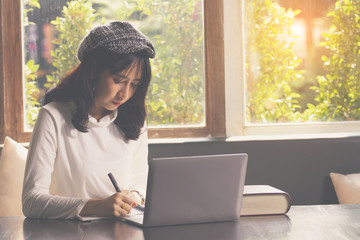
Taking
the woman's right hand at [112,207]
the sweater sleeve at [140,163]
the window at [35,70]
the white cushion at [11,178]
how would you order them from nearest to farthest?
1. the woman's right hand at [112,207]
2. the sweater sleeve at [140,163]
3. the white cushion at [11,178]
4. the window at [35,70]

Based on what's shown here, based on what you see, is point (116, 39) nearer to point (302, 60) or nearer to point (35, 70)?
point (35, 70)

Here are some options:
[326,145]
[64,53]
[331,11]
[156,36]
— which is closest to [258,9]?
[331,11]

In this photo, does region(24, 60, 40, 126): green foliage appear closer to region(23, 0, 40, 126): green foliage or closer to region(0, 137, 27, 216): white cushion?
region(23, 0, 40, 126): green foliage

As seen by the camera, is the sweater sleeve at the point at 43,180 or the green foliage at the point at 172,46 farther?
the green foliage at the point at 172,46

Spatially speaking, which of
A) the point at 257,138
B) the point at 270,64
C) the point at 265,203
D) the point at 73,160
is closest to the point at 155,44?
the point at 270,64

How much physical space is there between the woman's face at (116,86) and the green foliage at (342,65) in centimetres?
153

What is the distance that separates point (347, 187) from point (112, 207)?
159 centimetres

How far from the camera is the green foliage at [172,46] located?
3.13m

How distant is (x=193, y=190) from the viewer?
1495 millimetres

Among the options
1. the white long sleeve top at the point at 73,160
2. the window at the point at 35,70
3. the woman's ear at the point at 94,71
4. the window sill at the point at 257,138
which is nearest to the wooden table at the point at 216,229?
the white long sleeve top at the point at 73,160

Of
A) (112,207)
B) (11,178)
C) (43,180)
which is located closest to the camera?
(112,207)

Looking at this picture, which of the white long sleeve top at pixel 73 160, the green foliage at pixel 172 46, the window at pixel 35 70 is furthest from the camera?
the green foliage at pixel 172 46

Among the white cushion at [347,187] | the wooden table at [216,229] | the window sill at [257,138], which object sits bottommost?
the white cushion at [347,187]

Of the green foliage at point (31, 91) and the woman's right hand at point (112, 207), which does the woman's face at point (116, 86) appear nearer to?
the woman's right hand at point (112, 207)
